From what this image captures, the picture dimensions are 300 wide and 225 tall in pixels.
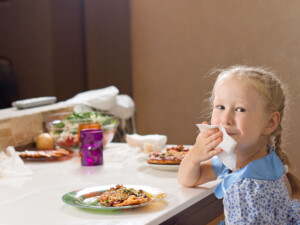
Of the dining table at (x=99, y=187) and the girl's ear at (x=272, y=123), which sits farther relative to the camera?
the girl's ear at (x=272, y=123)

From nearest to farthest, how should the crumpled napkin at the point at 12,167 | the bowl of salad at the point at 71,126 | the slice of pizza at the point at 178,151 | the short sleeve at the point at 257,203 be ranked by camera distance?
the short sleeve at the point at 257,203 < the crumpled napkin at the point at 12,167 < the slice of pizza at the point at 178,151 < the bowl of salad at the point at 71,126

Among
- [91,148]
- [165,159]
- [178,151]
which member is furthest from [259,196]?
[91,148]

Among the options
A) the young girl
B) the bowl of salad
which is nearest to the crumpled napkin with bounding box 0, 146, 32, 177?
the bowl of salad

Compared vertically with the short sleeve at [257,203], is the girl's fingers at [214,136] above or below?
above

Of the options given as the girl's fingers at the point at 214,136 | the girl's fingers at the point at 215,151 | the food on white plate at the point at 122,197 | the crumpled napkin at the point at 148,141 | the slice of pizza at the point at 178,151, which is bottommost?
the crumpled napkin at the point at 148,141

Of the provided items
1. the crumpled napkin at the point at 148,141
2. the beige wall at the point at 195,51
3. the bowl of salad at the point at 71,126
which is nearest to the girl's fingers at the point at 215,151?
the crumpled napkin at the point at 148,141

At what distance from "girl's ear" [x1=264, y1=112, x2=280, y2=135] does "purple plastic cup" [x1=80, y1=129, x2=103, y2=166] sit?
765 millimetres

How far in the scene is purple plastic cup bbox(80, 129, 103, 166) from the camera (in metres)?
1.95

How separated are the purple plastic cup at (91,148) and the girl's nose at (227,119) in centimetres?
73

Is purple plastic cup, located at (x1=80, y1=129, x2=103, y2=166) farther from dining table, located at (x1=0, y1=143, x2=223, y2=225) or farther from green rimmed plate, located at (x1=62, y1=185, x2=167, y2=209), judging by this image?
green rimmed plate, located at (x1=62, y1=185, x2=167, y2=209)

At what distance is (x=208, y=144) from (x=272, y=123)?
193mm

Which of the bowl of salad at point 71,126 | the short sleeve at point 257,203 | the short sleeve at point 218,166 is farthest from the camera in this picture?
the bowl of salad at point 71,126

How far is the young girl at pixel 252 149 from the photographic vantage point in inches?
50.0

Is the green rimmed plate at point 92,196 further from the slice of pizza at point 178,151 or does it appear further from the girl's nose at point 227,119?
the slice of pizza at point 178,151
